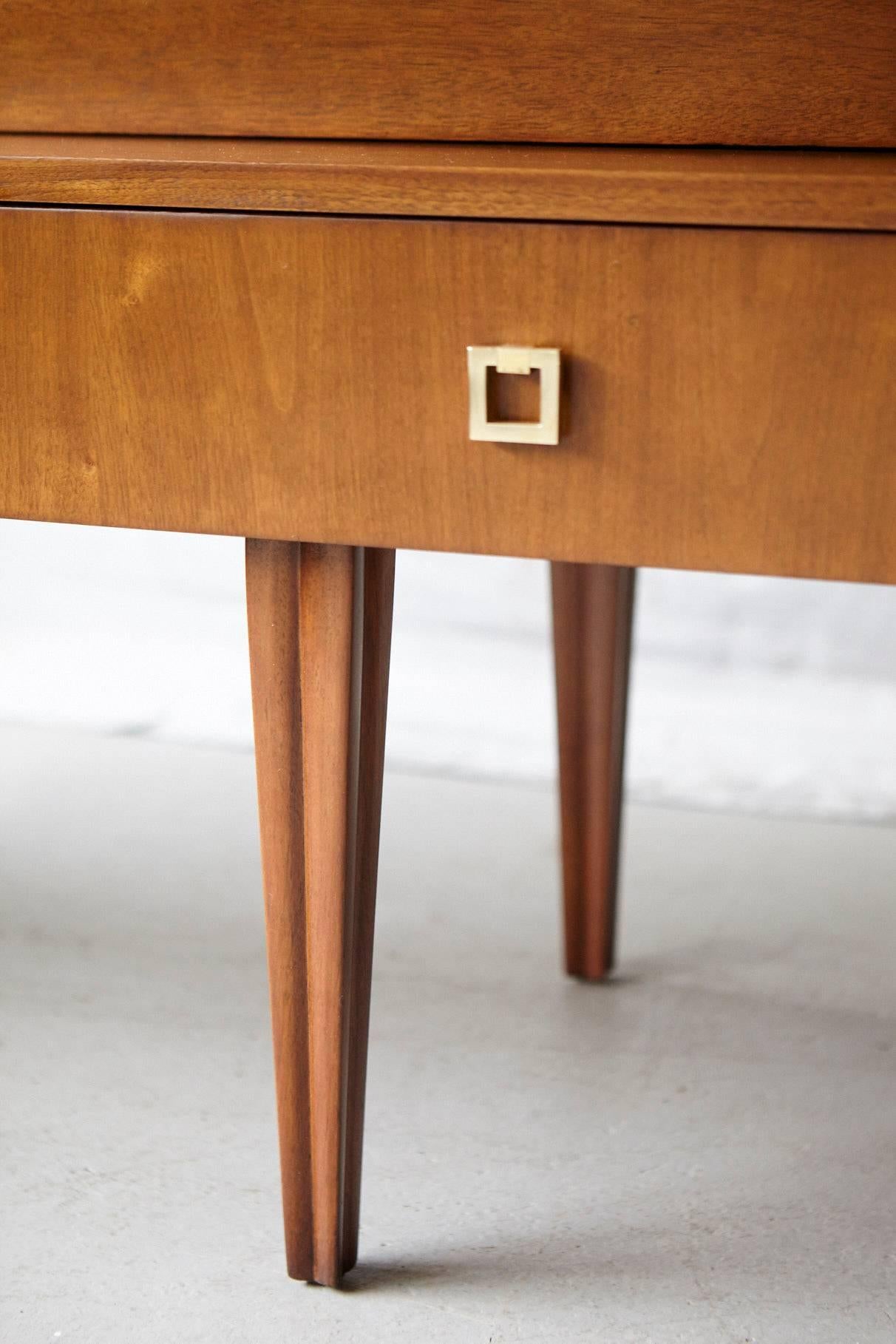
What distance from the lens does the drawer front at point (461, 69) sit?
629 mm

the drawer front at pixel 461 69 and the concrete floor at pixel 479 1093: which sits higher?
the drawer front at pixel 461 69

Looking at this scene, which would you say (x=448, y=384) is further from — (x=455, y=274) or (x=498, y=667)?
(x=498, y=667)

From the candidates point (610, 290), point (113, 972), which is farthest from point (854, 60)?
point (113, 972)

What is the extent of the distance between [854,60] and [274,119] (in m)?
0.25

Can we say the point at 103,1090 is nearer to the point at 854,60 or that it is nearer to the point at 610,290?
the point at 610,290

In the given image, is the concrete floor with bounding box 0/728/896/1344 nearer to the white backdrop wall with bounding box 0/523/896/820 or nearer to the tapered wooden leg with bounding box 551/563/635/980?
the tapered wooden leg with bounding box 551/563/635/980

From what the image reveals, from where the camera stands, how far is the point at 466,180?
0.64m

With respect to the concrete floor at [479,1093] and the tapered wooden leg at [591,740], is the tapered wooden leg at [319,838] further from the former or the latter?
the tapered wooden leg at [591,740]

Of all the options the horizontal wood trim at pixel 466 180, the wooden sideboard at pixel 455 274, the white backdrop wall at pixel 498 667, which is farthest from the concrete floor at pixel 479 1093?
the horizontal wood trim at pixel 466 180

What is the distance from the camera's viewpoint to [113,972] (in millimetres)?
1266

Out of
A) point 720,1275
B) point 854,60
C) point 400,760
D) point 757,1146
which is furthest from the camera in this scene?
point 400,760

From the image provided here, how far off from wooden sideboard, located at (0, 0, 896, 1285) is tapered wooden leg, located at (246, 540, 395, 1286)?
0.03 meters

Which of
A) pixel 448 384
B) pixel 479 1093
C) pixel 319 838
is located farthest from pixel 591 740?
pixel 448 384

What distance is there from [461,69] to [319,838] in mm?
385
